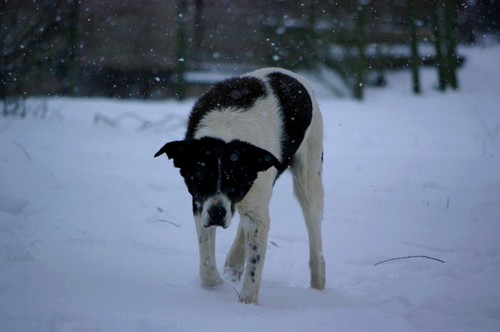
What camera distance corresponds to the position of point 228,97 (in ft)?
10.4

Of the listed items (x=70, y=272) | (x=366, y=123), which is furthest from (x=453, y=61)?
(x=70, y=272)

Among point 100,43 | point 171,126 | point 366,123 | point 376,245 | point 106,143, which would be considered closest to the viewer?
point 376,245

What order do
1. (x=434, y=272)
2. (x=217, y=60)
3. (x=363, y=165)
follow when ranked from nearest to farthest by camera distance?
1. (x=434, y=272)
2. (x=363, y=165)
3. (x=217, y=60)

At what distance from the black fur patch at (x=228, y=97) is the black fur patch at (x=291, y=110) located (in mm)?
146

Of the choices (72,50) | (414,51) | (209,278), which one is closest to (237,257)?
(209,278)

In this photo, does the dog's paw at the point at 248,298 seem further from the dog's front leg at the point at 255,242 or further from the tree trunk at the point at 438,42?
the tree trunk at the point at 438,42

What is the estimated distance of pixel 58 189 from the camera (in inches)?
189

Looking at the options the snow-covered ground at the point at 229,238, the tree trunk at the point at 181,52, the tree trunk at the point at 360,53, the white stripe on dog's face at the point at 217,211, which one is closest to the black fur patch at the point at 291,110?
the white stripe on dog's face at the point at 217,211

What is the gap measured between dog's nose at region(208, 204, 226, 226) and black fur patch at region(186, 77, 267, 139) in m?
0.59

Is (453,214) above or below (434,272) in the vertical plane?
below

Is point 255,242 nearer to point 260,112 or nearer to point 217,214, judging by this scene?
point 217,214

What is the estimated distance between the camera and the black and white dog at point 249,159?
2.66 meters

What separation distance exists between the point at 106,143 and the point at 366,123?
4.74 m

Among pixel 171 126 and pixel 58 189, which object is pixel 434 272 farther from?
pixel 171 126
